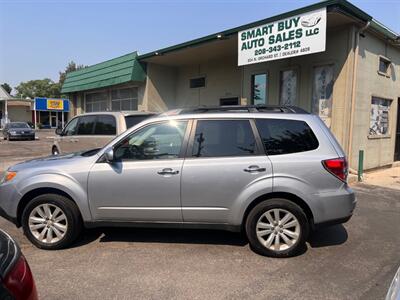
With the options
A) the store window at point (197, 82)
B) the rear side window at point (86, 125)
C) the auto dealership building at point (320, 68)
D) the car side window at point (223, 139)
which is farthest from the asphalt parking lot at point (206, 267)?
the store window at point (197, 82)

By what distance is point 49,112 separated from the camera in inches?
2094

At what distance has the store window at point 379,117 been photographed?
10.9 meters

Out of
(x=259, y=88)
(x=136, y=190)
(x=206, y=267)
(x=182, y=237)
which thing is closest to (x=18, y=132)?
(x=259, y=88)

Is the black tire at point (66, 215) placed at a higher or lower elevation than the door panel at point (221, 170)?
lower

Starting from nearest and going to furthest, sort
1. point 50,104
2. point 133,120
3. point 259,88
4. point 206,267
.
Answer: point 206,267 < point 133,120 < point 259,88 < point 50,104

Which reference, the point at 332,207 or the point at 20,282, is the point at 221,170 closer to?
the point at 332,207

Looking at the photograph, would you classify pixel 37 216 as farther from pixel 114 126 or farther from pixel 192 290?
pixel 114 126

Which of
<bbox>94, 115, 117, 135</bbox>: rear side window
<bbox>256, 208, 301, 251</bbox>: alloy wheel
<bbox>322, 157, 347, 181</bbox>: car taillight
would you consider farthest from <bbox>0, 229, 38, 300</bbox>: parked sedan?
<bbox>94, 115, 117, 135</bbox>: rear side window

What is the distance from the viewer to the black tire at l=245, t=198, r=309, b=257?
416cm

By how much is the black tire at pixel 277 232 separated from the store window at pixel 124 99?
45.9 feet

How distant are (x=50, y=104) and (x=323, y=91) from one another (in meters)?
47.7

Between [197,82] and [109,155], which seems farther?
[197,82]

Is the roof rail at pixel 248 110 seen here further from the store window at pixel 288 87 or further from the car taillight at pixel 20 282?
the store window at pixel 288 87

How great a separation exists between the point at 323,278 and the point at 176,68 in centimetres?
1457
